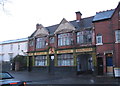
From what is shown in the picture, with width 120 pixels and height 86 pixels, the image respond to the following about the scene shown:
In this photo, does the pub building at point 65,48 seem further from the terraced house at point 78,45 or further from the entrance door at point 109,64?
the entrance door at point 109,64

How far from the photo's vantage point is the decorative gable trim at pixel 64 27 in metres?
27.3

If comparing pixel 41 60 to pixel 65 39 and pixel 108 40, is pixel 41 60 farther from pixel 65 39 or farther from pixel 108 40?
pixel 108 40

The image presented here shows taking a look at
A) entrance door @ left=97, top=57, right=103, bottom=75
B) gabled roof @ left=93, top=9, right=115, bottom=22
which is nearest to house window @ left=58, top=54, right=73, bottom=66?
entrance door @ left=97, top=57, right=103, bottom=75

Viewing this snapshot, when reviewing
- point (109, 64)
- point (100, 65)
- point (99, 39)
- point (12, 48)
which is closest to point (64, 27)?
point (99, 39)

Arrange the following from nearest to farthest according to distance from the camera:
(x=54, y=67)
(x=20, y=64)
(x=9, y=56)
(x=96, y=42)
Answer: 1. (x=96, y=42)
2. (x=54, y=67)
3. (x=20, y=64)
4. (x=9, y=56)

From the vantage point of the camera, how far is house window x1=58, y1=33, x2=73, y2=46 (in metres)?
27.2

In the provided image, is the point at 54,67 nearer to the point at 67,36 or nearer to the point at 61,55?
the point at 61,55

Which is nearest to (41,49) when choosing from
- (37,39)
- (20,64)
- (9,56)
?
(37,39)

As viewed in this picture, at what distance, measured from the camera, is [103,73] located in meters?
22.1

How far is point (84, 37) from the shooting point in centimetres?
2548

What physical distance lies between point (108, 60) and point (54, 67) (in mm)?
10808

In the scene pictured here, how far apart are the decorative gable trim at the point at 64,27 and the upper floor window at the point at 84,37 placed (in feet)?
6.65

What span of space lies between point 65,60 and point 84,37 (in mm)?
5629

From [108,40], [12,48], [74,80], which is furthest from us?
[12,48]
